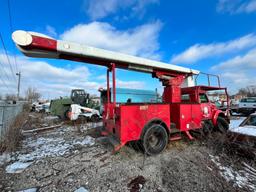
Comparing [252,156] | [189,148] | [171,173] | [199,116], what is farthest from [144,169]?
[199,116]

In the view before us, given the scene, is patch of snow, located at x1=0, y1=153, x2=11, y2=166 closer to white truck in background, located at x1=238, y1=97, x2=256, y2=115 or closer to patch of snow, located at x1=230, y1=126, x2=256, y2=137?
patch of snow, located at x1=230, y1=126, x2=256, y2=137

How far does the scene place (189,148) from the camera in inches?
207

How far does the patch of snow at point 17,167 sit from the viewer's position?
12.8 feet

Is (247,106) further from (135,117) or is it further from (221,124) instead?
(135,117)

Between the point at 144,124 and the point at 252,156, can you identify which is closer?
the point at 252,156

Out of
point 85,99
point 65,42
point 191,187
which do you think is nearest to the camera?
point 191,187

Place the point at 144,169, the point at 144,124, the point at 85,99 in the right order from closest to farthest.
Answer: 1. the point at 144,169
2. the point at 144,124
3. the point at 85,99

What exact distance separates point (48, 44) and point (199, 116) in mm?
5543

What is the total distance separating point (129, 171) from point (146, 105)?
1.85 m

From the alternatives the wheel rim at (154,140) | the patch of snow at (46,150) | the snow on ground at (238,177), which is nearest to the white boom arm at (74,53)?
the wheel rim at (154,140)

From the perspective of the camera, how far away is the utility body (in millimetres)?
3440

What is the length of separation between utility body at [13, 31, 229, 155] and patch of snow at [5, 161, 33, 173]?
94.2 inches

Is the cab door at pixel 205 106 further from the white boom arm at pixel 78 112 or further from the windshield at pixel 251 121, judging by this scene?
the white boom arm at pixel 78 112

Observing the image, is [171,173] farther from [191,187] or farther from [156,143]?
[156,143]
